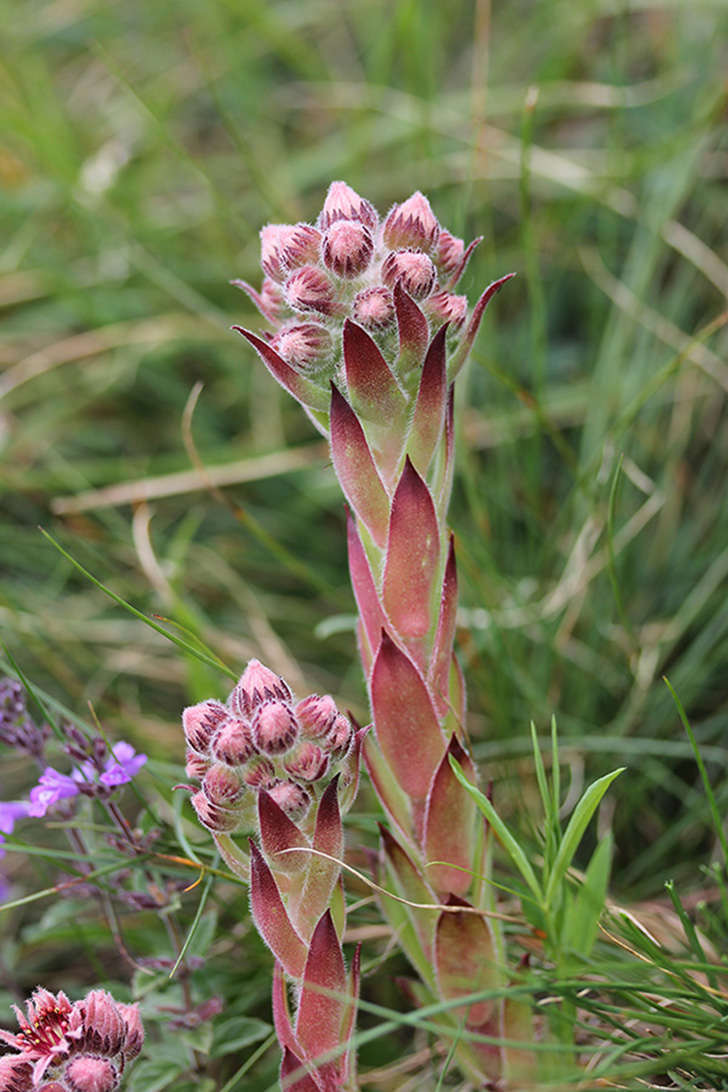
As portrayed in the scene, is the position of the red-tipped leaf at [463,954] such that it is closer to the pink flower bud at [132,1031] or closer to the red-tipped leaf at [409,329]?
the pink flower bud at [132,1031]

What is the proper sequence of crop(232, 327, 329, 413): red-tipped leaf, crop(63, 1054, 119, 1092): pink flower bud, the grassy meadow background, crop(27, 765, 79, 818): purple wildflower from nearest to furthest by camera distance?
crop(63, 1054, 119, 1092): pink flower bud
crop(232, 327, 329, 413): red-tipped leaf
crop(27, 765, 79, 818): purple wildflower
the grassy meadow background

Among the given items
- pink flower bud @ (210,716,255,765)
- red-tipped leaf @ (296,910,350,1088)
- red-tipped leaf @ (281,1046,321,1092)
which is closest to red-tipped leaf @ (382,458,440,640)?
pink flower bud @ (210,716,255,765)

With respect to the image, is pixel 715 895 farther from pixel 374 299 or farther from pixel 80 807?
pixel 374 299

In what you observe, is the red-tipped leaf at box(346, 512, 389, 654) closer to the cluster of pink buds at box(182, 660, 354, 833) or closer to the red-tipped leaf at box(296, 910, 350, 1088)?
the cluster of pink buds at box(182, 660, 354, 833)

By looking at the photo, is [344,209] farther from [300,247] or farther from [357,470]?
[357,470]

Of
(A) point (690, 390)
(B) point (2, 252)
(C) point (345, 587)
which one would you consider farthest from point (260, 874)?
(B) point (2, 252)
